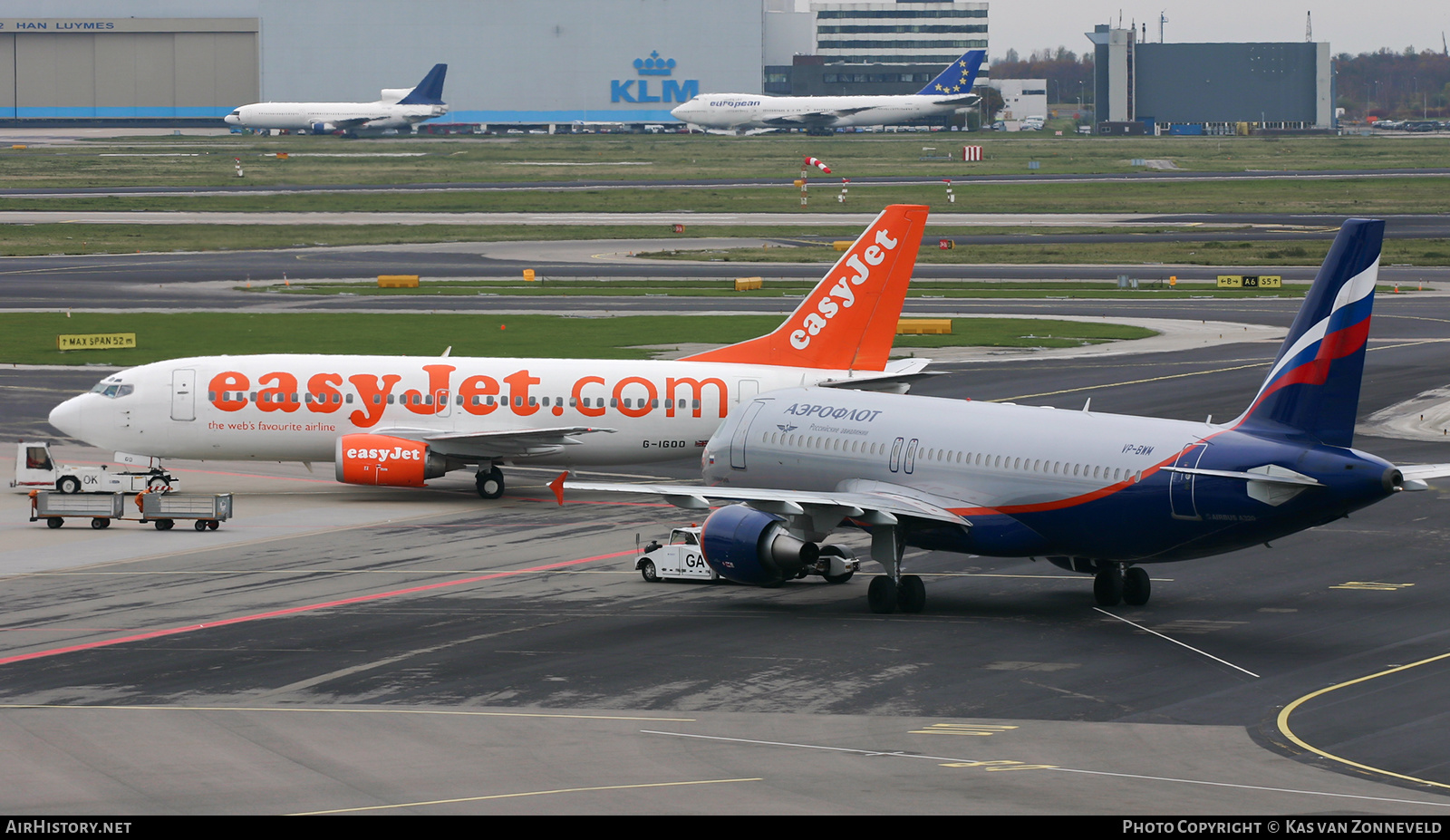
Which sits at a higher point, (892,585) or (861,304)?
(861,304)

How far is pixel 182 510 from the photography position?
4778cm

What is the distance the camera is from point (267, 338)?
3226 inches

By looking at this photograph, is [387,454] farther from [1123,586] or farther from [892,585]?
[1123,586]

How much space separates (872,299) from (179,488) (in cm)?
2327

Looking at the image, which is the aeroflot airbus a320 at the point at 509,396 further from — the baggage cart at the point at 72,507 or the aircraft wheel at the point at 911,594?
the aircraft wheel at the point at 911,594

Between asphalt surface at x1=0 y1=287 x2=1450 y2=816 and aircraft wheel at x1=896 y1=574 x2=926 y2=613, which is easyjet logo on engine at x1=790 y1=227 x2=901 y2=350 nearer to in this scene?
asphalt surface at x1=0 y1=287 x2=1450 y2=816

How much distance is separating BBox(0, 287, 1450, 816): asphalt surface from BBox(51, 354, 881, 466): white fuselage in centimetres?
404

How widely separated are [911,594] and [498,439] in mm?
19410

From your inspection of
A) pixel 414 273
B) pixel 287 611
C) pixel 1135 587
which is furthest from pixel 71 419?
pixel 414 273

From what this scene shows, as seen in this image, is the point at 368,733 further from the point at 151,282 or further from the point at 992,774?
the point at 151,282

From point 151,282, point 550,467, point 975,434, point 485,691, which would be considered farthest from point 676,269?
point 485,691

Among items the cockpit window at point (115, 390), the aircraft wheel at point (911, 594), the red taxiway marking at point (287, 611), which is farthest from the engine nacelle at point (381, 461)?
the aircraft wheel at point (911, 594)

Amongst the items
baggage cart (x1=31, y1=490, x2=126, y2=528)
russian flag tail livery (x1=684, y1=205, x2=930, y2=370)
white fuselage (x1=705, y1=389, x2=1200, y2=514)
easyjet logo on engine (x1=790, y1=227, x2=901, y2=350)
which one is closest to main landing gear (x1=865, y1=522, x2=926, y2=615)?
white fuselage (x1=705, y1=389, x2=1200, y2=514)

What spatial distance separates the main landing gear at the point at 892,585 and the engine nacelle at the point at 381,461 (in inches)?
772
